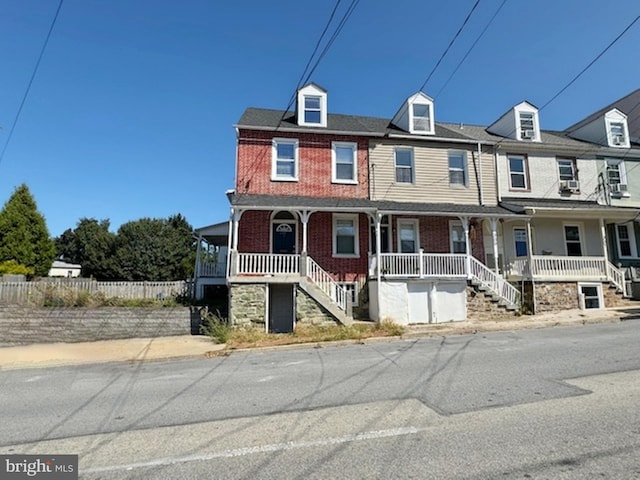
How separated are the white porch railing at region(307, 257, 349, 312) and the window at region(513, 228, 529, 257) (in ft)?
29.6

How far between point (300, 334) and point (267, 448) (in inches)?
319

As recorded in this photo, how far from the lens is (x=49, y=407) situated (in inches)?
225

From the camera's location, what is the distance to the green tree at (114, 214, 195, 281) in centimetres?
2831

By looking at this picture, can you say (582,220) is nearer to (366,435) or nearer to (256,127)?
(256,127)

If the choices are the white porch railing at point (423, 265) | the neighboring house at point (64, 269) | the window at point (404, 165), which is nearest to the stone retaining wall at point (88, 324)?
the white porch railing at point (423, 265)

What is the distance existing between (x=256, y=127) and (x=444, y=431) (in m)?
14.3

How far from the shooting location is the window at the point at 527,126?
19000 millimetres

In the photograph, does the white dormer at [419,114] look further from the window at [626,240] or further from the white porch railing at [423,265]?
the window at [626,240]

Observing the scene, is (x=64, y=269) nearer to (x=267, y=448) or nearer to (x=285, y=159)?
(x=285, y=159)

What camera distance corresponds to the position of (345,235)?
1634 centimetres

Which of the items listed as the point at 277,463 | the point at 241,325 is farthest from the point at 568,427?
the point at 241,325

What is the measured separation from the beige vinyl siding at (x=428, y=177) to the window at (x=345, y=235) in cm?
153

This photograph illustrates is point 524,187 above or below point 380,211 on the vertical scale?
above

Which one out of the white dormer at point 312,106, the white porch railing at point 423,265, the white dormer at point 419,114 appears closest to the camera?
the white porch railing at point 423,265
